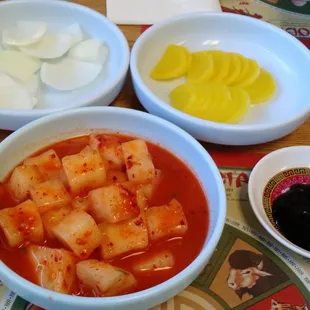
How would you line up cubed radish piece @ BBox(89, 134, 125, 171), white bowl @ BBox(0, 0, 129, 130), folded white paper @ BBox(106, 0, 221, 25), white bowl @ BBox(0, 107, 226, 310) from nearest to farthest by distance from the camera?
1. white bowl @ BBox(0, 107, 226, 310)
2. cubed radish piece @ BBox(89, 134, 125, 171)
3. white bowl @ BBox(0, 0, 129, 130)
4. folded white paper @ BBox(106, 0, 221, 25)

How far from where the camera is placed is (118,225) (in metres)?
1.38

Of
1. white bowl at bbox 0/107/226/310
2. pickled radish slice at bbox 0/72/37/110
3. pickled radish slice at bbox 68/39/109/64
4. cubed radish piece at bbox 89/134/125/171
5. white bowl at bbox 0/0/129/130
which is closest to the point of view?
white bowl at bbox 0/107/226/310

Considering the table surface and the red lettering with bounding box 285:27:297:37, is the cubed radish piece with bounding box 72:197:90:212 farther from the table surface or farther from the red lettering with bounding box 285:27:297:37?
the red lettering with bounding box 285:27:297:37

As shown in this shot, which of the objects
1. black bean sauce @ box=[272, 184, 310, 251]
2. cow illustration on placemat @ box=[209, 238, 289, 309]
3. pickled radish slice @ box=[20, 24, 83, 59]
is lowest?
cow illustration on placemat @ box=[209, 238, 289, 309]

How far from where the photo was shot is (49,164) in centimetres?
153

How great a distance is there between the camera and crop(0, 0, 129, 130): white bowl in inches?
68.4

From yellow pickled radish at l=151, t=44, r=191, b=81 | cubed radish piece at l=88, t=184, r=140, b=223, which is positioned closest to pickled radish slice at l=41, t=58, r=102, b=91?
yellow pickled radish at l=151, t=44, r=191, b=81

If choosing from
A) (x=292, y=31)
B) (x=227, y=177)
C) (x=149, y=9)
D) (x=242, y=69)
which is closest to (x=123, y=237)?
(x=227, y=177)

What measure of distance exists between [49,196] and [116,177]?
0.72 ft

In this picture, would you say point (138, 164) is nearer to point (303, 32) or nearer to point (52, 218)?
point (52, 218)

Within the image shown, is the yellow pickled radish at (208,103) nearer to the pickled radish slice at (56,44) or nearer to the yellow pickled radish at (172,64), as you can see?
the yellow pickled radish at (172,64)

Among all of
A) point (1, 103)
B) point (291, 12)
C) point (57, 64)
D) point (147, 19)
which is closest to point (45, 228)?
point (1, 103)

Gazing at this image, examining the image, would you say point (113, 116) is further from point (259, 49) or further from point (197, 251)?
point (259, 49)

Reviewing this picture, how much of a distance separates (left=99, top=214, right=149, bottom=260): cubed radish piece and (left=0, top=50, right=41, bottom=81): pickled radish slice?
87 centimetres
